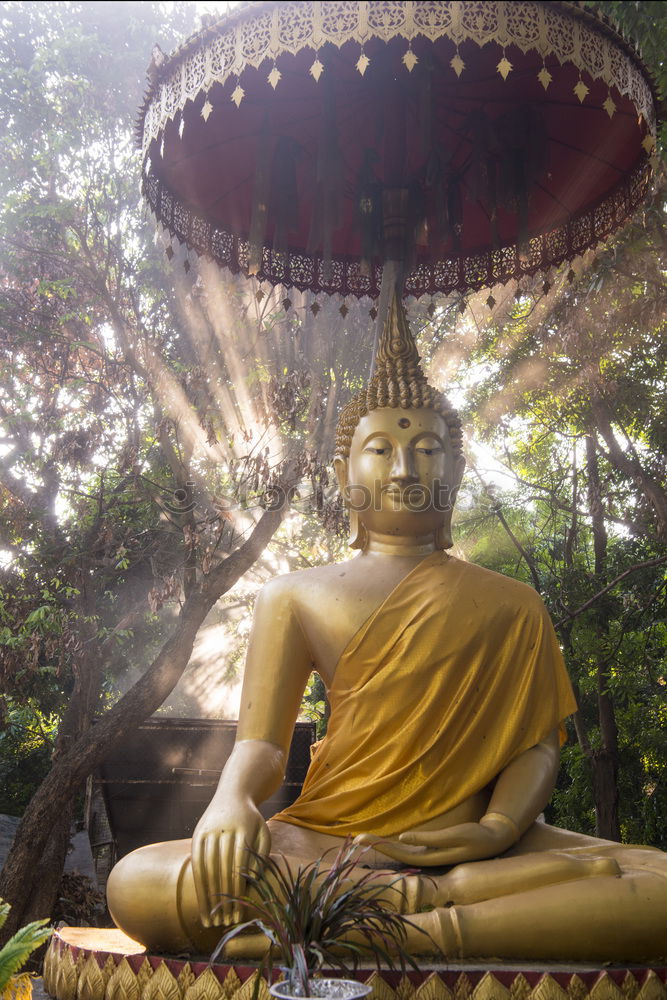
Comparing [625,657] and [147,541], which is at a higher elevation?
[147,541]

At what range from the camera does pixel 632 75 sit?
3.63 meters

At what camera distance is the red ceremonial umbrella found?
340 centimetres

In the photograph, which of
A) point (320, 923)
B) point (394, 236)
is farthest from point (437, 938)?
point (394, 236)

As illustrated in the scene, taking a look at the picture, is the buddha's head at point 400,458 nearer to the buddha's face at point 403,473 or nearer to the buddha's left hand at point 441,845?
the buddha's face at point 403,473

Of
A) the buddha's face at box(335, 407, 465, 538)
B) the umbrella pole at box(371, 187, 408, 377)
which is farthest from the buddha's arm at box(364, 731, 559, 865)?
the umbrella pole at box(371, 187, 408, 377)

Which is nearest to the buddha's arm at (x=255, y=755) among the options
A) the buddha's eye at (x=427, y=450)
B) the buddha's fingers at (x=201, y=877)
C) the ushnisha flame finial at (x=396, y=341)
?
Result: the buddha's fingers at (x=201, y=877)

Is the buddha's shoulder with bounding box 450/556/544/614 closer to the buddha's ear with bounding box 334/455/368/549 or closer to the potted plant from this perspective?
the buddha's ear with bounding box 334/455/368/549

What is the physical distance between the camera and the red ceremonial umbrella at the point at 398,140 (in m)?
3.40

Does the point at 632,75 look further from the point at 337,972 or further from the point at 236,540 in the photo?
the point at 236,540

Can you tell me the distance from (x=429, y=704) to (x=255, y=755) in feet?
2.18

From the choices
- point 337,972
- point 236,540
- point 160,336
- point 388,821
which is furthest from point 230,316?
point 337,972

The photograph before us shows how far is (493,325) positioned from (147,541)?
14.0 feet

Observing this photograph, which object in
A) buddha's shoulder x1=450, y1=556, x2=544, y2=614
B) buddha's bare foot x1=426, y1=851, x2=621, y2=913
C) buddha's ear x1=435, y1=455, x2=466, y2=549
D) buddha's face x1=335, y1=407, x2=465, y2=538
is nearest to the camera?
buddha's bare foot x1=426, y1=851, x2=621, y2=913

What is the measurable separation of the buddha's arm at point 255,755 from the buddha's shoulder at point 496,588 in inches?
26.9
